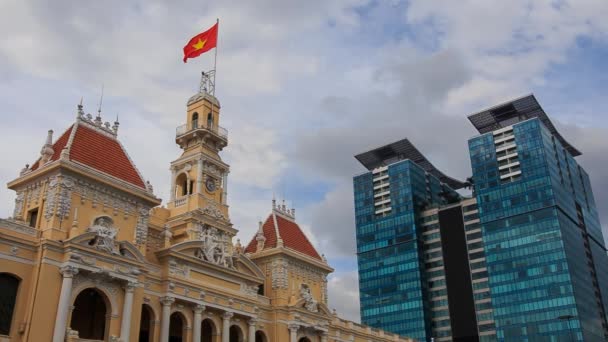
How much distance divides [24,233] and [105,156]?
8.37 meters

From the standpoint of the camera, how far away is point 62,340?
34.7 metres

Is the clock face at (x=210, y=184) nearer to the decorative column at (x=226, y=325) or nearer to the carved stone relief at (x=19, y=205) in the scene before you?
the decorative column at (x=226, y=325)

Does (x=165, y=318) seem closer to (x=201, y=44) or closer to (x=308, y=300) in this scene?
(x=308, y=300)

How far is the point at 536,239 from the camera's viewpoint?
396ft

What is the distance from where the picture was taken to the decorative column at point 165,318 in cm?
4250

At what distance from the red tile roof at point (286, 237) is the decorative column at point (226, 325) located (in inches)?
418

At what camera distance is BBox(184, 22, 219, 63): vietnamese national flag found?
2114 inches

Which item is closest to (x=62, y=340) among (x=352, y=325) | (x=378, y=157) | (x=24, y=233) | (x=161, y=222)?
(x=24, y=233)

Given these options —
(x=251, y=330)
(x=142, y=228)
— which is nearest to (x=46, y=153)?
(x=142, y=228)

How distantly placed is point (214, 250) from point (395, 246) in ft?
323

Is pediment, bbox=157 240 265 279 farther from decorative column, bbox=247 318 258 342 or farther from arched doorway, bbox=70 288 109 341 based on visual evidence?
arched doorway, bbox=70 288 109 341

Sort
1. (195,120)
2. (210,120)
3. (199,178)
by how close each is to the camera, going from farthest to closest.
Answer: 1. (210,120)
2. (195,120)
3. (199,178)

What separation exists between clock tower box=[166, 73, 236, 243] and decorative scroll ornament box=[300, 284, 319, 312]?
29.8 feet

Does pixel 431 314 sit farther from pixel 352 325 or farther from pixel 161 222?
pixel 161 222
